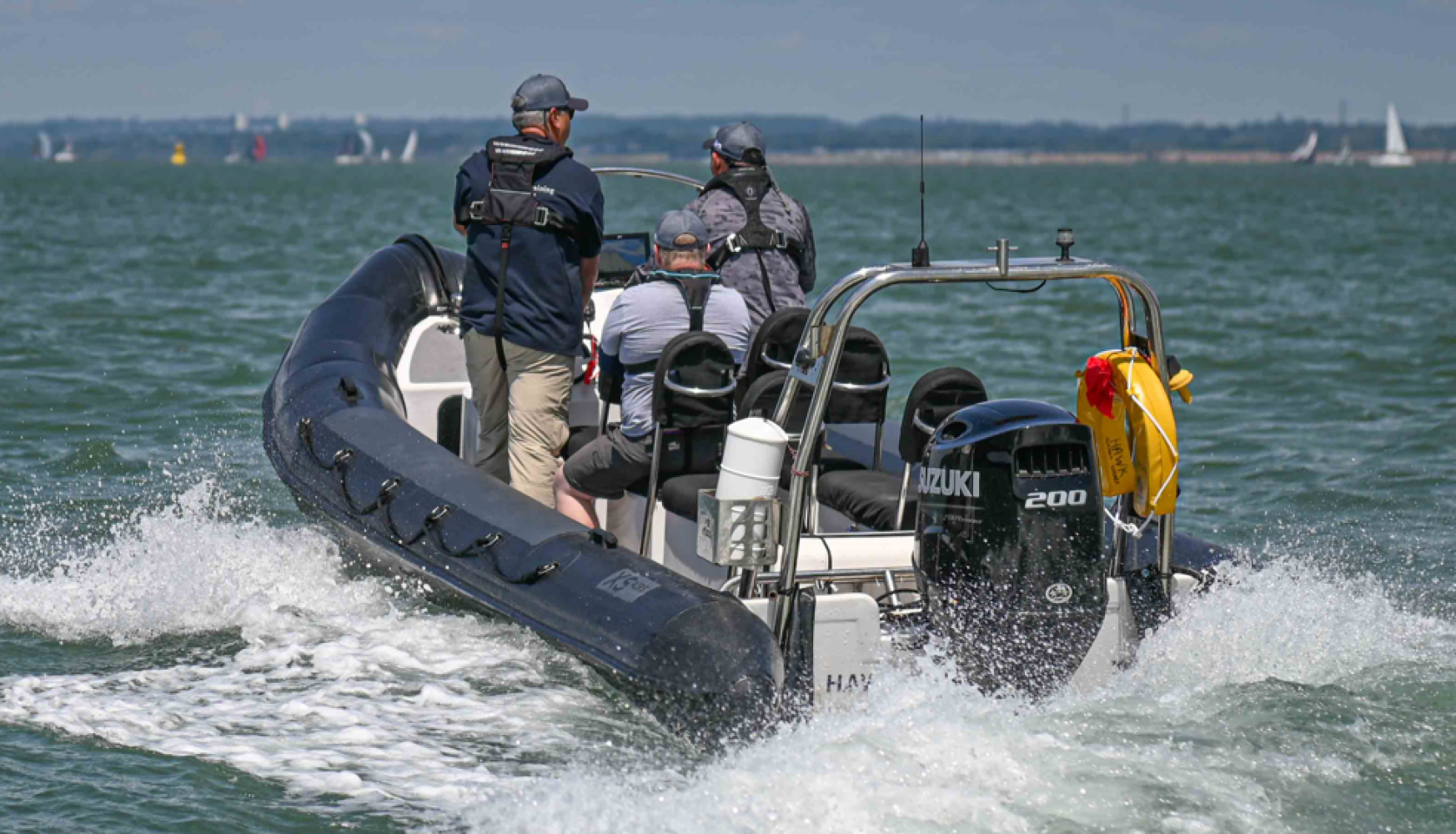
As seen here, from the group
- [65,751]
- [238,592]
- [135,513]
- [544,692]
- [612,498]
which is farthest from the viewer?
[135,513]

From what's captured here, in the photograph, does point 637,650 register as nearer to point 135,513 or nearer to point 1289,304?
point 135,513

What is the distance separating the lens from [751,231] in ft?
19.9

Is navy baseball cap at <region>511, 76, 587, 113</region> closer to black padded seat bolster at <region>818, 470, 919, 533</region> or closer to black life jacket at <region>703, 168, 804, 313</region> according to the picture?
black life jacket at <region>703, 168, 804, 313</region>

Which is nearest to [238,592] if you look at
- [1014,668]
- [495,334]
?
[495,334]

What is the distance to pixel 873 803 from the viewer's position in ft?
12.4

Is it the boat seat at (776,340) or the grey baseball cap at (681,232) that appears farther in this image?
the boat seat at (776,340)

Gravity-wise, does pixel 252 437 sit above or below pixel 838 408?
below

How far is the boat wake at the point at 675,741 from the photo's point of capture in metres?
3.89

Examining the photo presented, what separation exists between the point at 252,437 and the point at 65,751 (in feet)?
16.6

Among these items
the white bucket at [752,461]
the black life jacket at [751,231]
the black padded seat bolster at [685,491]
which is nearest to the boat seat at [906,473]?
the black padded seat bolster at [685,491]

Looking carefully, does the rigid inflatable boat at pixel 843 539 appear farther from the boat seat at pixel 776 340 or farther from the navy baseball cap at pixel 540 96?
the navy baseball cap at pixel 540 96

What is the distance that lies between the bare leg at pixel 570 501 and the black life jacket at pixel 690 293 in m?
0.50

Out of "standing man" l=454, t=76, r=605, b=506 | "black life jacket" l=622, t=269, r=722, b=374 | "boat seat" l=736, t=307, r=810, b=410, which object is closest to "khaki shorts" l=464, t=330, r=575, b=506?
"standing man" l=454, t=76, r=605, b=506

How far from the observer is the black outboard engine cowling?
415 cm
